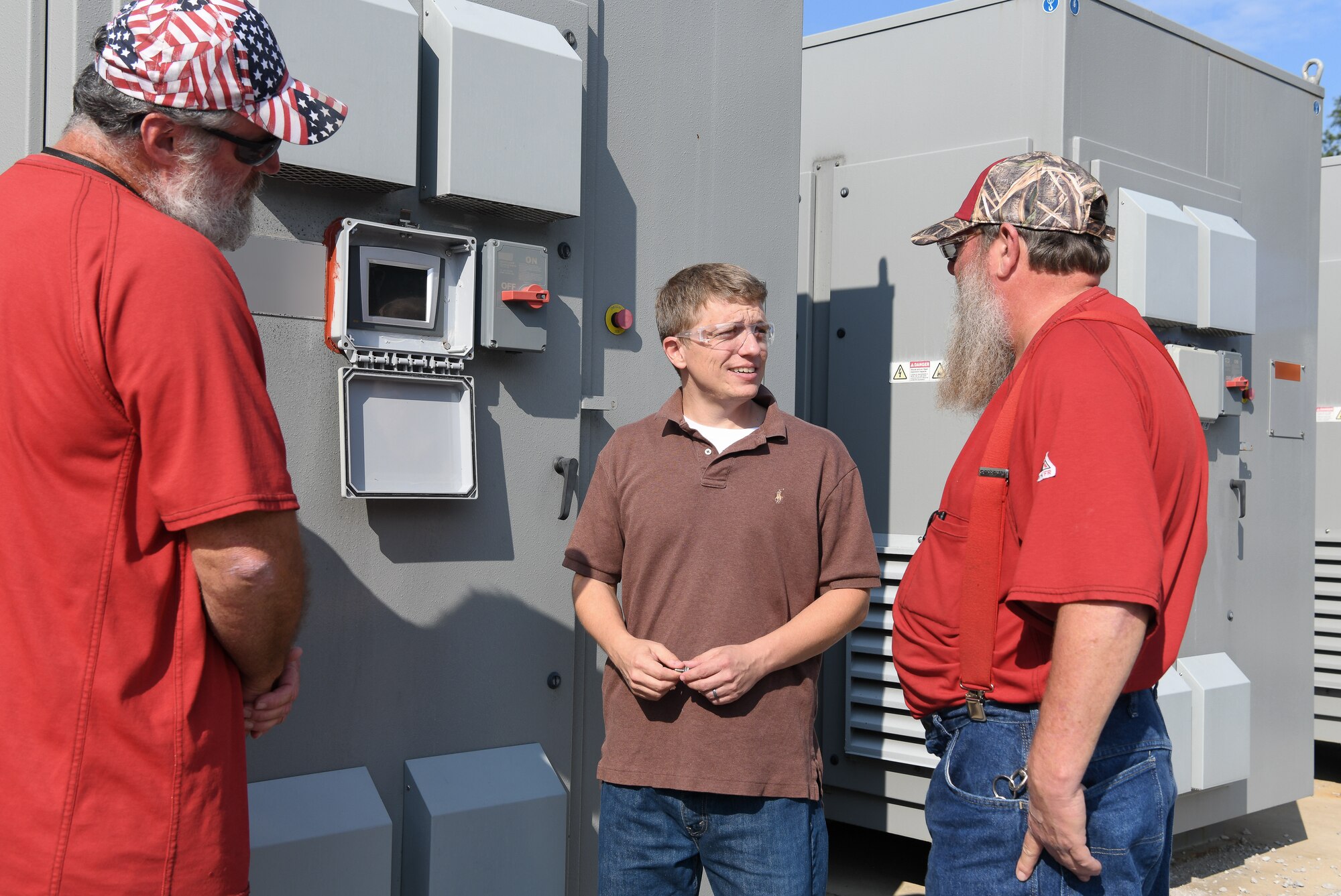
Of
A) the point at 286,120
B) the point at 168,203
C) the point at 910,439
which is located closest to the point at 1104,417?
the point at 286,120

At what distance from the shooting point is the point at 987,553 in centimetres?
187

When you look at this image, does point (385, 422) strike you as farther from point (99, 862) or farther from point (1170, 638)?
point (1170, 638)

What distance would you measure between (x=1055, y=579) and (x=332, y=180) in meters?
1.72

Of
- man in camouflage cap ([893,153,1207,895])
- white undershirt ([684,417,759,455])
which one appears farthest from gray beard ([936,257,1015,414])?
white undershirt ([684,417,759,455])

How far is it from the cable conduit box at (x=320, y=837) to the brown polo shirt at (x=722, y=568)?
0.56 meters

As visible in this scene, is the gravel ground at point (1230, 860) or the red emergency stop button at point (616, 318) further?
the gravel ground at point (1230, 860)

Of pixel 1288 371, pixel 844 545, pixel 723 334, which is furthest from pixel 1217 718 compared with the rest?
pixel 723 334

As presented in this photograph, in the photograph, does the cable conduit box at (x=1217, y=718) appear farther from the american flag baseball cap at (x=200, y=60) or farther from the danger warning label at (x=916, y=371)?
the american flag baseball cap at (x=200, y=60)

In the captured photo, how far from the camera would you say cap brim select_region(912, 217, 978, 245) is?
2.15 metres

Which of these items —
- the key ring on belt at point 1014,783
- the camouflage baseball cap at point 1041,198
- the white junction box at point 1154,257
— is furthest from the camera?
the white junction box at point 1154,257

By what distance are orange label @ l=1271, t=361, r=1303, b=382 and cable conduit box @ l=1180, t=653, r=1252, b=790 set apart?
120 cm

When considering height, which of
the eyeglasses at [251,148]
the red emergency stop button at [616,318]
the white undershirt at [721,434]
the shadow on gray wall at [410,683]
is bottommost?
the shadow on gray wall at [410,683]

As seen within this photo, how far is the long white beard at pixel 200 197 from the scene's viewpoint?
1.62m

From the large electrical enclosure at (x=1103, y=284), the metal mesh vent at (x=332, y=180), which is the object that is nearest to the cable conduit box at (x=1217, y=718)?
the large electrical enclosure at (x=1103, y=284)
